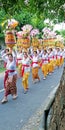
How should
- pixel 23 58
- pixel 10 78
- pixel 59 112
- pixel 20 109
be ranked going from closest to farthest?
pixel 59 112 < pixel 20 109 < pixel 10 78 < pixel 23 58

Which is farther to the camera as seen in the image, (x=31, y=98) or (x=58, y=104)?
(x=31, y=98)

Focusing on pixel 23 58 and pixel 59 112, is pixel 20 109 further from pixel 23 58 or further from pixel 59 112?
pixel 59 112

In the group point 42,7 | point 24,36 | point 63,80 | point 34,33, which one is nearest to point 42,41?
point 34,33

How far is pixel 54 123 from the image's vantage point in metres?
3.41

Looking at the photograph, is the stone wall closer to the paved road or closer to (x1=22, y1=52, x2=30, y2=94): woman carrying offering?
the paved road

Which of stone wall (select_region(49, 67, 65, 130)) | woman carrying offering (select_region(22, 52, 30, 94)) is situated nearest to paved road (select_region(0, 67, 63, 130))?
woman carrying offering (select_region(22, 52, 30, 94))

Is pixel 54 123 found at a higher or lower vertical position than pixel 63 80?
lower

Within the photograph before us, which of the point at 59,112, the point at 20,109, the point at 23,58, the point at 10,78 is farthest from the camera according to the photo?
the point at 23,58

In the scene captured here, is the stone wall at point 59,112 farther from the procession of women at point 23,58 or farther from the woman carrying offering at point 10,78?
the woman carrying offering at point 10,78

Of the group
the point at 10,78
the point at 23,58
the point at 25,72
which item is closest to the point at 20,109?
the point at 10,78

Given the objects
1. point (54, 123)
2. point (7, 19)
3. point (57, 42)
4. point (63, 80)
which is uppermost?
point (7, 19)

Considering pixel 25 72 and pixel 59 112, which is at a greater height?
pixel 59 112

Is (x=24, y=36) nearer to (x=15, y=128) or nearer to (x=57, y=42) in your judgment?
(x=15, y=128)

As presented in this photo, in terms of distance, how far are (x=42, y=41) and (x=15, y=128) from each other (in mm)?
21870
